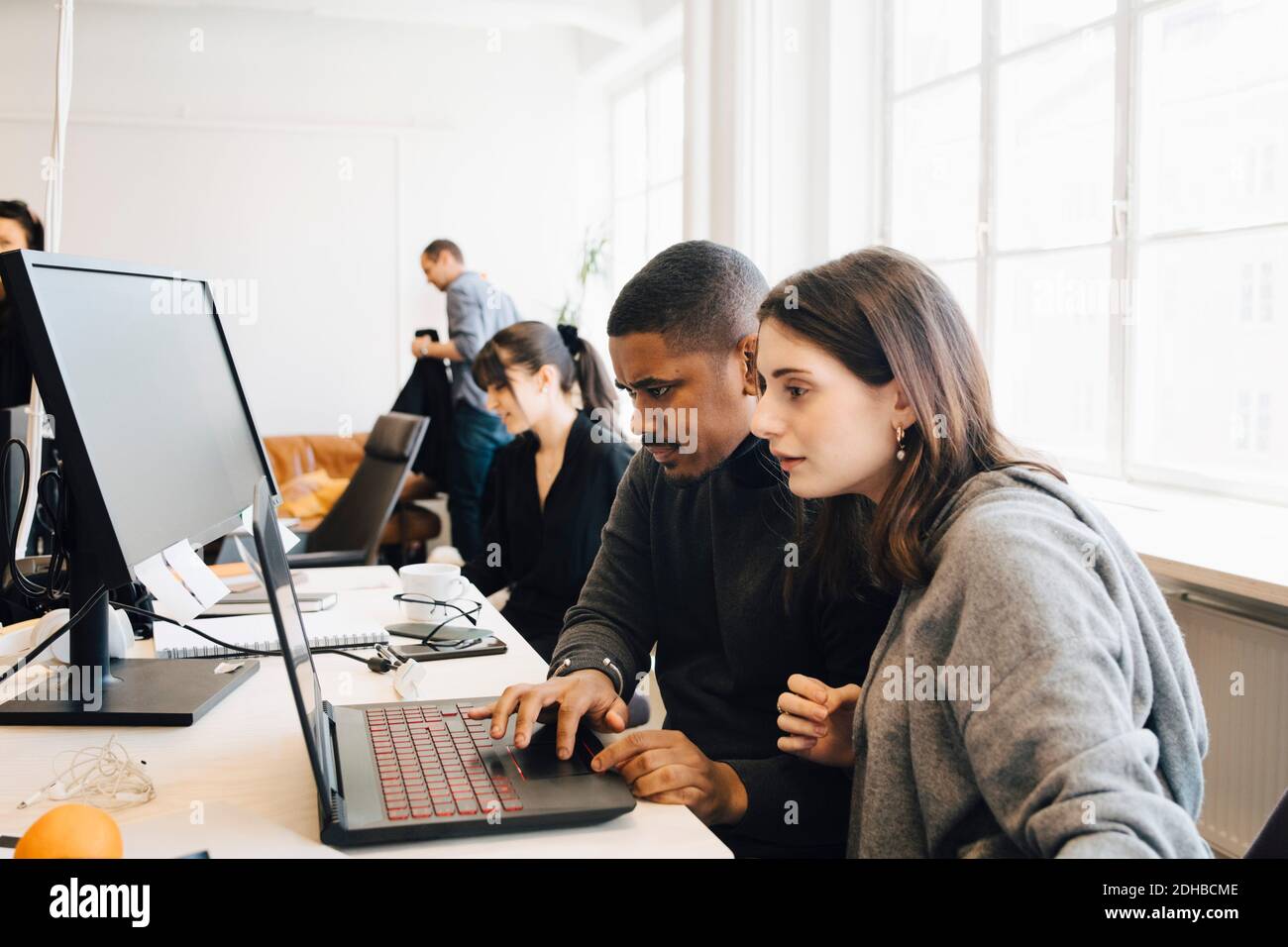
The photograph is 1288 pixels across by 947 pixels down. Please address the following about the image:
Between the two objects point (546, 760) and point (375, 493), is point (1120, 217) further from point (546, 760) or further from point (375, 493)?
point (375, 493)

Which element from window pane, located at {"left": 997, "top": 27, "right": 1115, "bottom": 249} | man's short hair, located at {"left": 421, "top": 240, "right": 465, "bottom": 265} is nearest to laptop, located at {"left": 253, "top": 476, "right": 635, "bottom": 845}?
window pane, located at {"left": 997, "top": 27, "right": 1115, "bottom": 249}

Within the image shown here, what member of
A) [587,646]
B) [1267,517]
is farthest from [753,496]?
[1267,517]

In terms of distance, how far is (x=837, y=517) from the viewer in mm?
1338

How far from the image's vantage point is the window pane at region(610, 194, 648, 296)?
20.1ft

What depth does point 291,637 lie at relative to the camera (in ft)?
3.05

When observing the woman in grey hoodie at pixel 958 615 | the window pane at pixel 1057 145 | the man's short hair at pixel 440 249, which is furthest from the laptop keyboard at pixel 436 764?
the man's short hair at pixel 440 249

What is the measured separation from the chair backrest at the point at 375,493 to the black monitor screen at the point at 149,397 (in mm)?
1801

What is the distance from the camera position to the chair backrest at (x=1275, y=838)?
3.10 ft

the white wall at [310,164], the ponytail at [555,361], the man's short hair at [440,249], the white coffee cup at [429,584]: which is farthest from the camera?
the white wall at [310,164]

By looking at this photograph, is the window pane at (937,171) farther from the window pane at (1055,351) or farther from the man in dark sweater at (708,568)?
the man in dark sweater at (708,568)

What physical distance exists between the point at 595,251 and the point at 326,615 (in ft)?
15.1

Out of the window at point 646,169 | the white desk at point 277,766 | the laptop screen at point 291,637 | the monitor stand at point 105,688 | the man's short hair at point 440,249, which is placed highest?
the window at point 646,169

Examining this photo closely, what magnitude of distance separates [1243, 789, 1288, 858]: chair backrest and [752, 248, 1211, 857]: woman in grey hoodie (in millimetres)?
59
